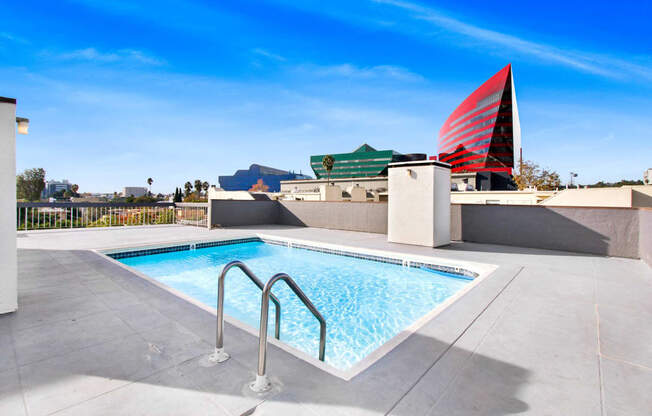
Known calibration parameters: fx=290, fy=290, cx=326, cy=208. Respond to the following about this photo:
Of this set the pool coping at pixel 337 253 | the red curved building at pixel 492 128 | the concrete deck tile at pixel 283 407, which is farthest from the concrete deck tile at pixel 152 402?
the red curved building at pixel 492 128

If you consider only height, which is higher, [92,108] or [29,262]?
[92,108]

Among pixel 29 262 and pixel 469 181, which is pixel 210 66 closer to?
pixel 29 262

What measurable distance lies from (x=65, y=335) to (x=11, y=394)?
3.02 ft

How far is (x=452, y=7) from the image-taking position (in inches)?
467

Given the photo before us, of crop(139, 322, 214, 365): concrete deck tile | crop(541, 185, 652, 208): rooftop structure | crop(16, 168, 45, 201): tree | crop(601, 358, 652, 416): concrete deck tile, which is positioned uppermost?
crop(16, 168, 45, 201): tree

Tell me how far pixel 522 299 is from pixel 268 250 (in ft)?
21.9

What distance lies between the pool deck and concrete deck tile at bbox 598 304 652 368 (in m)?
0.01

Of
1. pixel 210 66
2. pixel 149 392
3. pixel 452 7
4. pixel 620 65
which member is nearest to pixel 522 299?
pixel 149 392

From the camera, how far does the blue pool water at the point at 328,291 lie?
3.91 metres

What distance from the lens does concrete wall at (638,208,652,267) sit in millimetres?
5660

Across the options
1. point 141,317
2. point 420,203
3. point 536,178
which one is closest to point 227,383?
point 141,317

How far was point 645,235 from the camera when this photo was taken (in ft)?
19.8

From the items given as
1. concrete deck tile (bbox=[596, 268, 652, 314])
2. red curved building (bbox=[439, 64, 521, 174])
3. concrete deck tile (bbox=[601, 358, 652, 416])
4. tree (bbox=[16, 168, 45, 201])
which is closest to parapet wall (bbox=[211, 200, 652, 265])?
concrete deck tile (bbox=[596, 268, 652, 314])

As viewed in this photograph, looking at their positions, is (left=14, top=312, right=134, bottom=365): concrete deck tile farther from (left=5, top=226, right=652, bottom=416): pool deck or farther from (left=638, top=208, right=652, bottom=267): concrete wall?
(left=638, top=208, right=652, bottom=267): concrete wall
